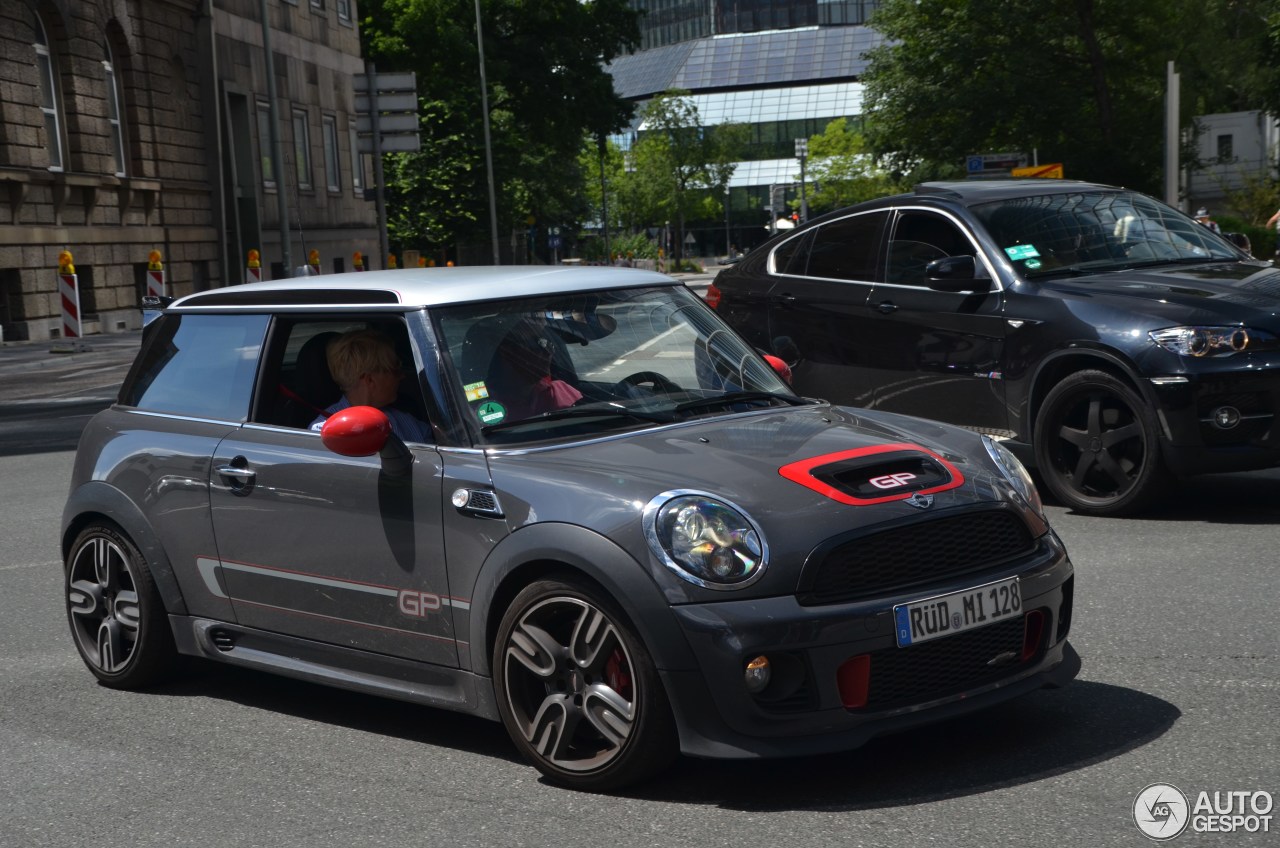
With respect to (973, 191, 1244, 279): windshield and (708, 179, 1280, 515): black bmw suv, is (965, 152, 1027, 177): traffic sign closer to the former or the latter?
(708, 179, 1280, 515): black bmw suv

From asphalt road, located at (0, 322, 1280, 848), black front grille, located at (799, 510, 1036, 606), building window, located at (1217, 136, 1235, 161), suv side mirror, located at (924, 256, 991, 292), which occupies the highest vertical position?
building window, located at (1217, 136, 1235, 161)

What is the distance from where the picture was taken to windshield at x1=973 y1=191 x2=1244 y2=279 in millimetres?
9109

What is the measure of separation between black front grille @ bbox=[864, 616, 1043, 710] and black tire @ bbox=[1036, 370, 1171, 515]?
3904 millimetres

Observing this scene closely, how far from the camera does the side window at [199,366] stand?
580 centimetres

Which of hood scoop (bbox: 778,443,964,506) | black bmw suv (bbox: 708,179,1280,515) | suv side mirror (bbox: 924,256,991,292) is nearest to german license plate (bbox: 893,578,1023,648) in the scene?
hood scoop (bbox: 778,443,964,506)

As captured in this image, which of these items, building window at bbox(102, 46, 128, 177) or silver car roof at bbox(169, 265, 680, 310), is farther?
building window at bbox(102, 46, 128, 177)

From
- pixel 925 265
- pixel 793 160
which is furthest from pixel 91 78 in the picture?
pixel 793 160

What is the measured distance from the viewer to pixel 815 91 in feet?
399

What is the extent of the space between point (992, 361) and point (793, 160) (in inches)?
4500

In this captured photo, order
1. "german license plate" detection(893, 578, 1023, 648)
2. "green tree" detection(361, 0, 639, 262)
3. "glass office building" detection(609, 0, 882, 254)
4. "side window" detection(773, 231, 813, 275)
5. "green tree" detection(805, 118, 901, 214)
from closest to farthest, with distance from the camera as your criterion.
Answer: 1. "german license plate" detection(893, 578, 1023, 648)
2. "side window" detection(773, 231, 813, 275)
3. "green tree" detection(361, 0, 639, 262)
4. "green tree" detection(805, 118, 901, 214)
5. "glass office building" detection(609, 0, 882, 254)

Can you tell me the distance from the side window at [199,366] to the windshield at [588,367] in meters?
1.00

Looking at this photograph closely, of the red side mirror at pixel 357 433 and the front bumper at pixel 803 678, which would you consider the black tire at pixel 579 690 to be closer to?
the front bumper at pixel 803 678

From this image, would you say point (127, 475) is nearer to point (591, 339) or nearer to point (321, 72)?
point (591, 339)

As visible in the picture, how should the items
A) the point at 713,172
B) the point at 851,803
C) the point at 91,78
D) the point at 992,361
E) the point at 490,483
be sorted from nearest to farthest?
the point at 851,803, the point at 490,483, the point at 992,361, the point at 91,78, the point at 713,172
